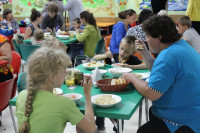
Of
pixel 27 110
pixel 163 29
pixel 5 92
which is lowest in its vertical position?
pixel 5 92

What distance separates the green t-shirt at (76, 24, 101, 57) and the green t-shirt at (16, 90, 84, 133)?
11.5ft

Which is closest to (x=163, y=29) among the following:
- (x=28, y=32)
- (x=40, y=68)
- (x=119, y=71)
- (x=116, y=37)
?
(x=119, y=71)

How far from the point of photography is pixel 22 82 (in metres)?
2.25

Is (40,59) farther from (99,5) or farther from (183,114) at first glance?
(99,5)

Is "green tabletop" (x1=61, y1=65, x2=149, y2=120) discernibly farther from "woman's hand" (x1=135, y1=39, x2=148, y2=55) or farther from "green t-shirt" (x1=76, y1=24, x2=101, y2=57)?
"green t-shirt" (x1=76, y1=24, x2=101, y2=57)

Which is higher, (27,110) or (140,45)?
(140,45)

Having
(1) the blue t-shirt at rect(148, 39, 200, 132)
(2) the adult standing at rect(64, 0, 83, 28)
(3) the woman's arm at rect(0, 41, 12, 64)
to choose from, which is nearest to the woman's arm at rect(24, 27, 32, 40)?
(2) the adult standing at rect(64, 0, 83, 28)

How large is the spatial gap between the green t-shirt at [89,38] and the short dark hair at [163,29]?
3.16 meters

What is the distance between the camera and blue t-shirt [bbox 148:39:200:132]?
1.61m

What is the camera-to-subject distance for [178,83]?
66.2 inches

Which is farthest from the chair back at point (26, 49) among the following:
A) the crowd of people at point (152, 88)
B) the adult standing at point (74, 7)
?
the adult standing at point (74, 7)

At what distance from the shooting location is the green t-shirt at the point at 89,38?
486 cm

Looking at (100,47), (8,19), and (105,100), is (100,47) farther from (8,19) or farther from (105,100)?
(8,19)

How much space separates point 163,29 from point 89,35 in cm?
324
